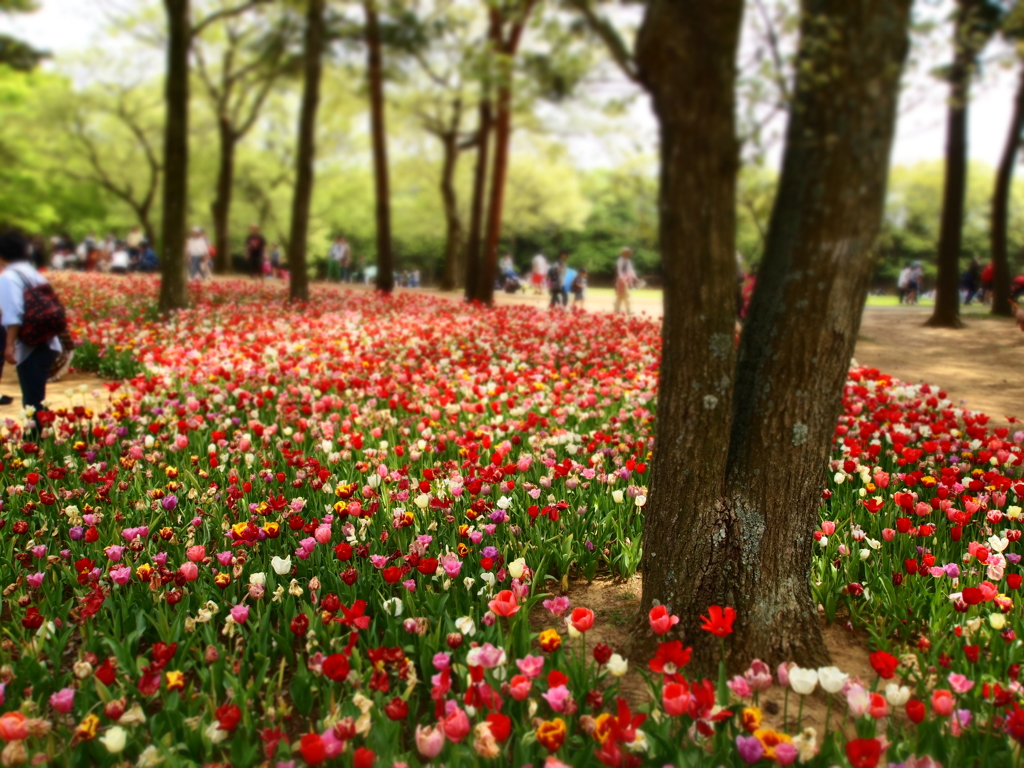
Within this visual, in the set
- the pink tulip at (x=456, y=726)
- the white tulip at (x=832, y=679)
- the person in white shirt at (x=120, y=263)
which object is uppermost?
the person in white shirt at (x=120, y=263)

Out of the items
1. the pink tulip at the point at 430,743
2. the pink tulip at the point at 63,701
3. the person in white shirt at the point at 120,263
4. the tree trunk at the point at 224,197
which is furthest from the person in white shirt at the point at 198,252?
the pink tulip at the point at 430,743

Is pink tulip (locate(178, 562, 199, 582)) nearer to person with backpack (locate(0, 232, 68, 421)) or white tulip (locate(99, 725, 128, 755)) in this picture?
white tulip (locate(99, 725, 128, 755))

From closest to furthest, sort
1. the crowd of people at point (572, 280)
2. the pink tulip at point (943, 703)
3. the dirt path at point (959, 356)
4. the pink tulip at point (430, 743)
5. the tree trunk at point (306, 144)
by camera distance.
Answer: the pink tulip at point (430, 743), the pink tulip at point (943, 703), the dirt path at point (959, 356), the tree trunk at point (306, 144), the crowd of people at point (572, 280)

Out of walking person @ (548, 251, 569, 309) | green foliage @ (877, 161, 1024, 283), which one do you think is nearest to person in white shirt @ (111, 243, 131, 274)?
walking person @ (548, 251, 569, 309)

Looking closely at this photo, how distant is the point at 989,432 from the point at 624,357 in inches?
159

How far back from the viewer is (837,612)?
322cm

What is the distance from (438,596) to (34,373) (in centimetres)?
444

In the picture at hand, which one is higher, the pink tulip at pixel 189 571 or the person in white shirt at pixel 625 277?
the person in white shirt at pixel 625 277

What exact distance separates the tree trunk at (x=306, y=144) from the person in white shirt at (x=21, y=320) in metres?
9.28

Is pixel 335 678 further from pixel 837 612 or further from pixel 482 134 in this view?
→ pixel 482 134

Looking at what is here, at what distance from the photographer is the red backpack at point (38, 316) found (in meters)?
5.50

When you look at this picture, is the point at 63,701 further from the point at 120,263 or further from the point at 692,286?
Result: the point at 120,263

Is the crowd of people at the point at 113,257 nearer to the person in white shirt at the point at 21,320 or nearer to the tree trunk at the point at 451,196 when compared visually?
the tree trunk at the point at 451,196

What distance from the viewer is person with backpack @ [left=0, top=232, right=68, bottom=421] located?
547cm
